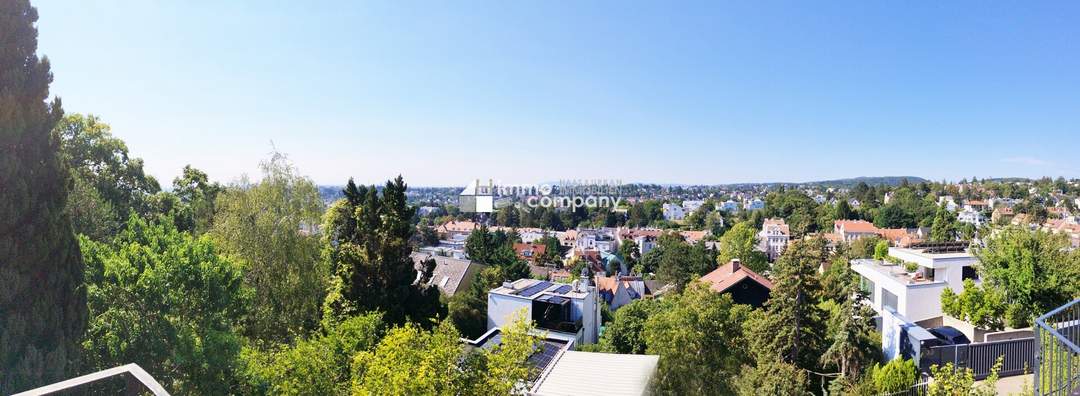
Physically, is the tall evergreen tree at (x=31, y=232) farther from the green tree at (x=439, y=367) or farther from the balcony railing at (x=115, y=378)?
the balcony railing at (x=115, y=378)

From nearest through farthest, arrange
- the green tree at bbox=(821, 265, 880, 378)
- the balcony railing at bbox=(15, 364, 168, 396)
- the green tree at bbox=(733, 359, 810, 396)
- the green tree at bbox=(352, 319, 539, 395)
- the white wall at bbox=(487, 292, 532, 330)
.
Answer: the balcony railing at bbox=(15, 364, 168, 396), the green tree at bbox=(352, 319, 539, 395), the green tree at bbox=(733, 359, 810, 396), the green tree at bbox=(821, 265, 880, 378), the white wall at bbox=(487, 292, 532, 330)

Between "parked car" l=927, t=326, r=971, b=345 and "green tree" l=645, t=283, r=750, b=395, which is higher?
"green tree" l=645, t=283, r=750, b=395

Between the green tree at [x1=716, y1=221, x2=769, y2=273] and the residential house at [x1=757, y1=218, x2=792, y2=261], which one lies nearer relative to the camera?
the green tree at [x1=716, y1=221, x2=769, y2=273]

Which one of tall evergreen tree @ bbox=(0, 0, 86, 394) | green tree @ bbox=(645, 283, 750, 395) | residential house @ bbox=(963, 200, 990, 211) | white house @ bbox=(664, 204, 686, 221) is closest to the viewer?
tall evergreen tree @ bbox=(0, 0, 86, 394)

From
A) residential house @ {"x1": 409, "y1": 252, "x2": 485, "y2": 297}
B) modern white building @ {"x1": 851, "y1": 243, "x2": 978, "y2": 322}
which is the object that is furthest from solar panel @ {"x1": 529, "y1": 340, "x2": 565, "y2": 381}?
residential house @ {"x1": 409, "y1": 252, "x2": 485, "y2": 297}

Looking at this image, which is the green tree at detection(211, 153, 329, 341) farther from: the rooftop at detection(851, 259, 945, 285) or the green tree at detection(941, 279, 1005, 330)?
the rooftop at detection(851, 259, 945, 285)

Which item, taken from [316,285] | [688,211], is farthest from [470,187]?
[316,285]
